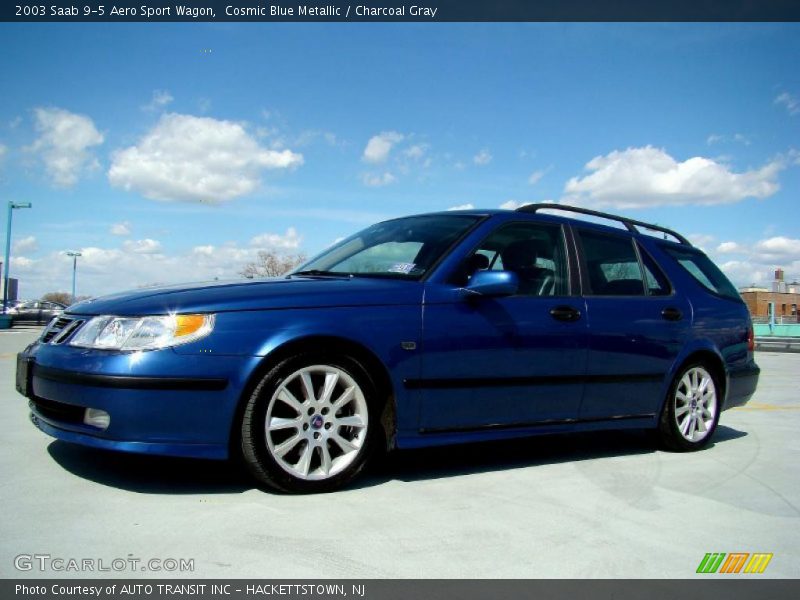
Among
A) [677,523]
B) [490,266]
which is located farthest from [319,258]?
[677,523]

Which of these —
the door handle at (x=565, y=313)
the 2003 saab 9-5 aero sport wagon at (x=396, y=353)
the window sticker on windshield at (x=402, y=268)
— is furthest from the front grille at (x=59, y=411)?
the door handle at (x=565, y=313)

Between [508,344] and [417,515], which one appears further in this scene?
[508,344]

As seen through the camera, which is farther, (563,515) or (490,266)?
(490,266)

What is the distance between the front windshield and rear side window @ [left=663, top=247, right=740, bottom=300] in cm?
200

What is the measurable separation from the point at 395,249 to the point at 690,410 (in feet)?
8.03

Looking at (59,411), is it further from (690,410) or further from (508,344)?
(690,410)

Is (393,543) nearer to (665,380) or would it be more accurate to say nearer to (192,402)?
(192,402)

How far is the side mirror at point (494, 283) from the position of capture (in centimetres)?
402

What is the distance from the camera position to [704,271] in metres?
5.84

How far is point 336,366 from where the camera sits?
3701 millimetres

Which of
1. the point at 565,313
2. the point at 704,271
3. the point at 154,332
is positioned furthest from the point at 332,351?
the point at 704,271

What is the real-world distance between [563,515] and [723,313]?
9.49 ft

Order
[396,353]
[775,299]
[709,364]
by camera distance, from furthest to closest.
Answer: [775,299]
[709,364]
[396,353]

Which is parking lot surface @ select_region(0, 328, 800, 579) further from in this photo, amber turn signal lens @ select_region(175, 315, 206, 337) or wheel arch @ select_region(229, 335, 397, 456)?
amber turn signal lens @ select_region(175, 315, 206, 337)
